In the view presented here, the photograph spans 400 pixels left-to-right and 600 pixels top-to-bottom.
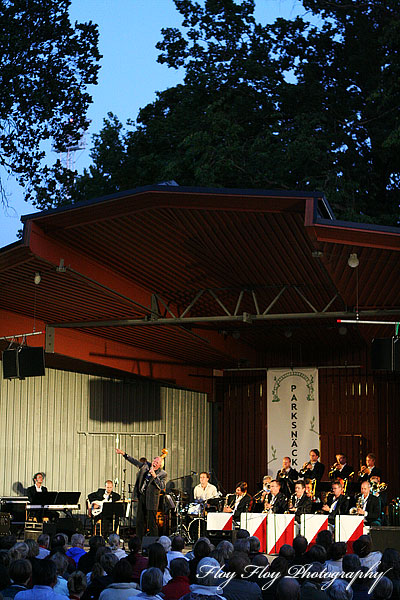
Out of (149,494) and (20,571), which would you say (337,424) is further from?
(20,571)

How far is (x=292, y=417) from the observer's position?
71.1 ft

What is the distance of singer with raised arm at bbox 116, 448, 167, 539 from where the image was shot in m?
15.4

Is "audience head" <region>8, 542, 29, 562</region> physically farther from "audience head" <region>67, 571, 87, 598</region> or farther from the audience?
the audience

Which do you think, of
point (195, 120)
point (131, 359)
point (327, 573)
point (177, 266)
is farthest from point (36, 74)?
point (327, 573)

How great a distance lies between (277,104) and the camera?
24844 millimetres

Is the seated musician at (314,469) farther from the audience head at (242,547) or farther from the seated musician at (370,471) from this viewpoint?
the audience head at (242,547)

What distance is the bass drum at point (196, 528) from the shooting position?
1587cm

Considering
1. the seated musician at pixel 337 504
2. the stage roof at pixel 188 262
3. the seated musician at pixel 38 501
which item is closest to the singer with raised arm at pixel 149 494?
the seated musician at pixel 38 501

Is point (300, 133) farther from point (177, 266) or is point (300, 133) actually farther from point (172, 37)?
point (177, 266)

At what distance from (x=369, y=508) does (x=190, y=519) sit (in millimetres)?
4418

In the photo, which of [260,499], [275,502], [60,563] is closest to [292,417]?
[260,499]

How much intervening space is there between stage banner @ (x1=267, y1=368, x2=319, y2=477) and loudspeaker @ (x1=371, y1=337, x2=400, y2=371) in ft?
31.0

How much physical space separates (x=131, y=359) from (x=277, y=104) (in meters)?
9.86

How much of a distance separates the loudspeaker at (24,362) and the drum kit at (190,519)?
4803 mm
